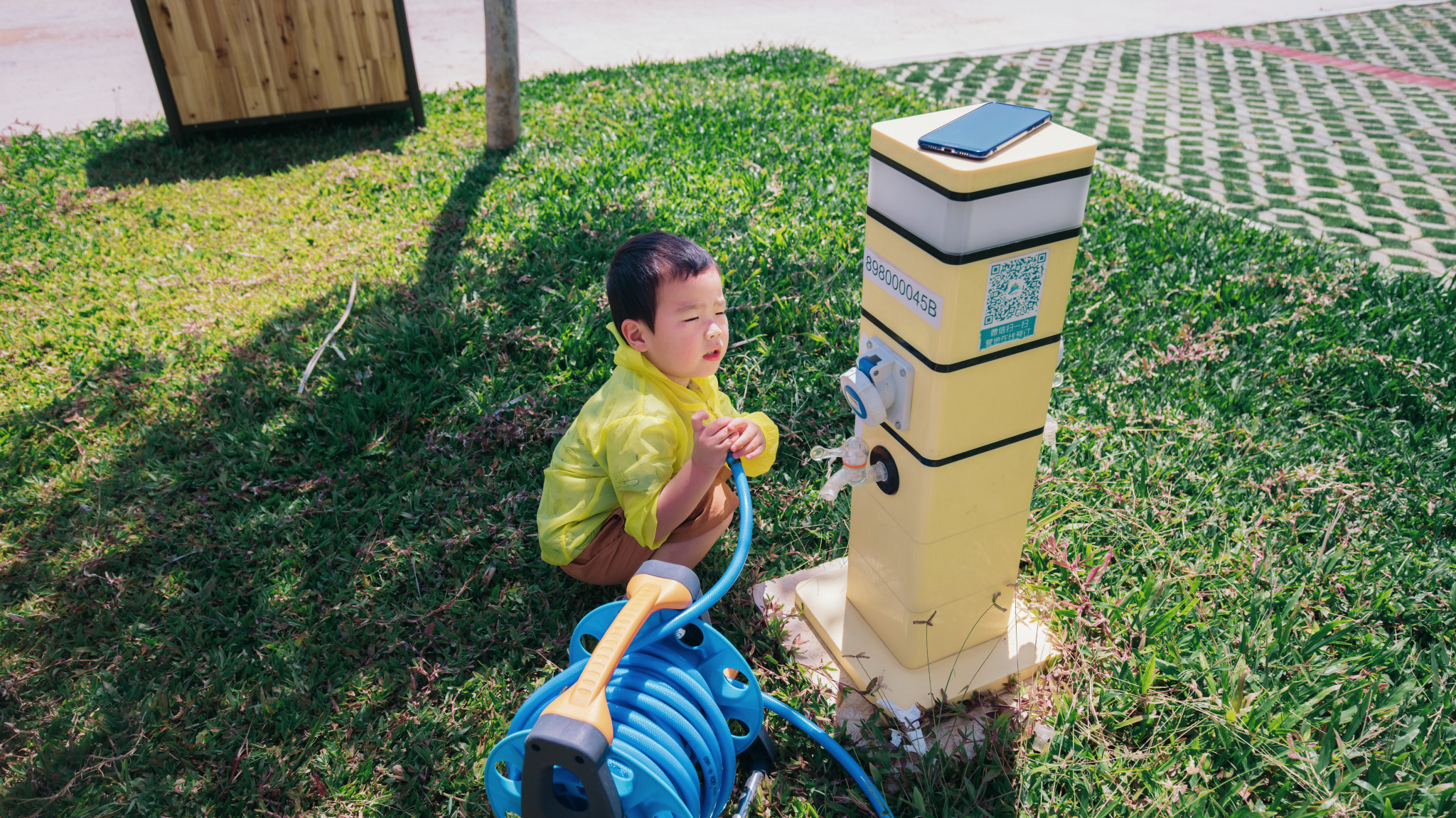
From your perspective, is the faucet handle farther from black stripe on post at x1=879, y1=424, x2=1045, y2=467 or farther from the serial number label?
the serial number label

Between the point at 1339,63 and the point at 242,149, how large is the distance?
9666mm

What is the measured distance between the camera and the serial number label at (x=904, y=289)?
62.5 inches

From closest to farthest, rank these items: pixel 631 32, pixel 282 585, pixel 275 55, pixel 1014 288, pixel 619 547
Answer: pixel 1014 288, pixel 619 547, pixel 282 585, pixel 275 55, pixel 631 32

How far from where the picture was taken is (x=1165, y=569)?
242cm

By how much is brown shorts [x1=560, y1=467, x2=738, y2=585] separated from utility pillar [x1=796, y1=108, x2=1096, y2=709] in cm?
38

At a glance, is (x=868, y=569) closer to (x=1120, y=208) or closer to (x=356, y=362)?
(x=356, y=362)

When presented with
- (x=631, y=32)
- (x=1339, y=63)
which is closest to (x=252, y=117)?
(x=631, y=32)

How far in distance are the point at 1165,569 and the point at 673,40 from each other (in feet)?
26.1

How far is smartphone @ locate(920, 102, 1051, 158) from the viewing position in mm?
1438

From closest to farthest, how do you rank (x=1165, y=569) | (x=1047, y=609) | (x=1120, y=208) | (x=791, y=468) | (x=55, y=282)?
1. (x=1047, y=609)
2. (x=1165, y=569)
3. (x=791, y=468)
4. (x=55, y=282)
5. (x=1120, y=208)

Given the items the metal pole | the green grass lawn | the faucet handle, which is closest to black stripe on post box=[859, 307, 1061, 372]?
the faucet handle

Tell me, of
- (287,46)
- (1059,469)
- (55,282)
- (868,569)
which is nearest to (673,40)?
(287,46)

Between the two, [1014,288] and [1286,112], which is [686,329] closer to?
[1014,288]

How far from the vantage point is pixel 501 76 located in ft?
16.8
